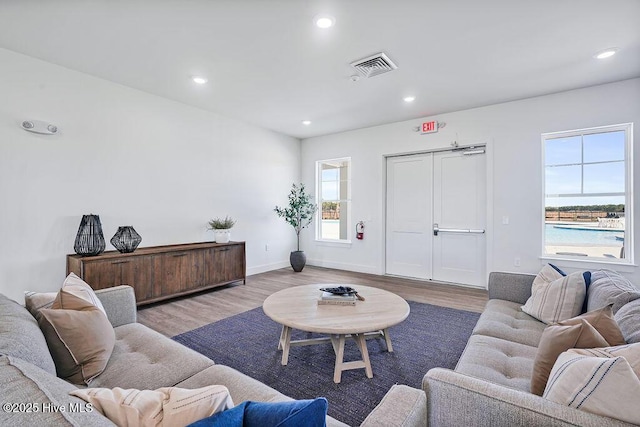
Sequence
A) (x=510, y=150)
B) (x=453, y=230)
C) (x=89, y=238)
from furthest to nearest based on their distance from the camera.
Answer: (x=453, y=230), (x=510, y=150), (x=89, y=238)

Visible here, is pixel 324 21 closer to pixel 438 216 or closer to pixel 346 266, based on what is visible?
pixel 438 216

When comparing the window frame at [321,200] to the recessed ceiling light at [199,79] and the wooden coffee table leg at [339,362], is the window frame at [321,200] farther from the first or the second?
the wooden coffee table leg at [339,362]

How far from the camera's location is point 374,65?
3.13 meters

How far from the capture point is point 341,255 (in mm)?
5895

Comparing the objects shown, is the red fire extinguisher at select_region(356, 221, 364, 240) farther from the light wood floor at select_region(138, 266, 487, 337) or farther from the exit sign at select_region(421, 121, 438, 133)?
the exit sign at select_region(421, 121, 438, 133)

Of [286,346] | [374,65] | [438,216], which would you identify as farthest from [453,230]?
[286,346]

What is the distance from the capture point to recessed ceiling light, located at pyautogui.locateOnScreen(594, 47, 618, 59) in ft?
9.26

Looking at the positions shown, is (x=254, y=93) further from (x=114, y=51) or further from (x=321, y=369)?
(x=321, y=369)

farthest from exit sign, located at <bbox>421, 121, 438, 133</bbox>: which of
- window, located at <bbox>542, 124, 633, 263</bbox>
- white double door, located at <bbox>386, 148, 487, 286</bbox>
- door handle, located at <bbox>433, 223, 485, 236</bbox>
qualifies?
door handle, located at <bbox>433, 223, 485, 236</bbox>

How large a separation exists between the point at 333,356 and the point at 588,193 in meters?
3.99

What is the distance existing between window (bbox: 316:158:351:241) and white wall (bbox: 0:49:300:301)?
61.1 inches

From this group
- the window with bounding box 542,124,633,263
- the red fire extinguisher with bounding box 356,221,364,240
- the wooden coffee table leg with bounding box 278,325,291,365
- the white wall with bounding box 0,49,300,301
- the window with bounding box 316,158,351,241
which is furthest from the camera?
the window with bounding box 316,158,351,241

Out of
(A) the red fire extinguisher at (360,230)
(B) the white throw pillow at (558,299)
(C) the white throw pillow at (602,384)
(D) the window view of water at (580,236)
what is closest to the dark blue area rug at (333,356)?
(B) the white throw pillow at (558,299)

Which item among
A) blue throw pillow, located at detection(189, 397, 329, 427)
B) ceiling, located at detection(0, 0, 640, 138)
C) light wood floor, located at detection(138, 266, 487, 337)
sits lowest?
light wood floor, located at detection(138, 266, 487, 337)
